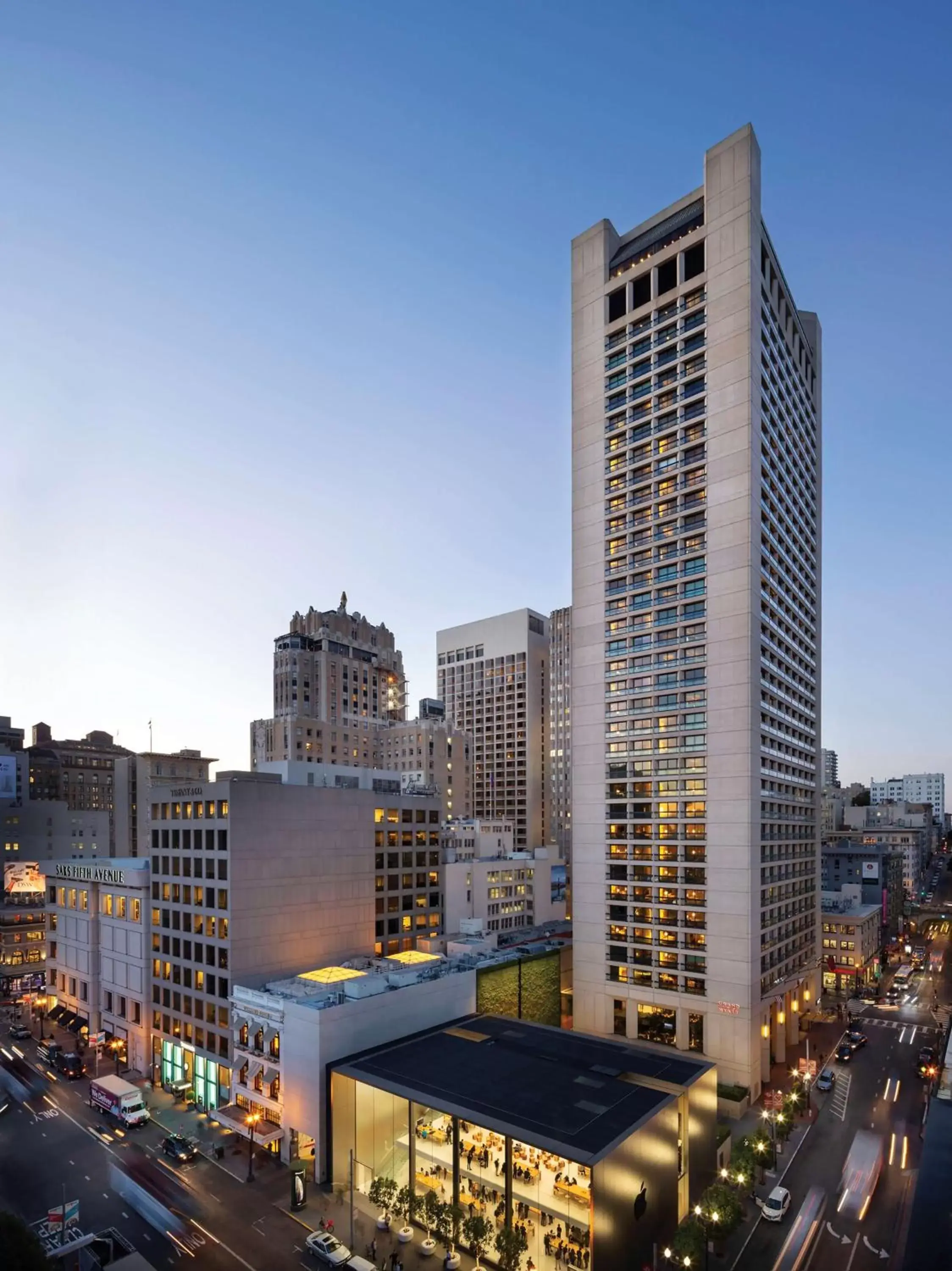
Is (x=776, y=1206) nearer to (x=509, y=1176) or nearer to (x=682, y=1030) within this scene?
(x=509, y=1176)

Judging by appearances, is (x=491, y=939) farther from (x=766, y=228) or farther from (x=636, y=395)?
(x=766, y=228)

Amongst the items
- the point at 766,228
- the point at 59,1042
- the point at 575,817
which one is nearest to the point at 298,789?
the point at 575,817

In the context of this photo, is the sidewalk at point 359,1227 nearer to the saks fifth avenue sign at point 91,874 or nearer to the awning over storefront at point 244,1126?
the awning over storefront at point 244,1126

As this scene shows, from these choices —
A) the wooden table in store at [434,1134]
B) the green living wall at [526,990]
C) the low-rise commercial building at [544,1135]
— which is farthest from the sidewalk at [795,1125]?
the green living wall at [526,990]

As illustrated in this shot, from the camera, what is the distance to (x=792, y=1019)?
294ft

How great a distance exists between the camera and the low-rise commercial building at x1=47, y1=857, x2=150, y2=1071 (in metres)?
81.9

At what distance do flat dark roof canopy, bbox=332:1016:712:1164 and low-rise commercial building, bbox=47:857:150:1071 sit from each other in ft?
114

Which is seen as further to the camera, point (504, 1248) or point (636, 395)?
point (636, 395)

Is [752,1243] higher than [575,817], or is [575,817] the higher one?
[575,817]

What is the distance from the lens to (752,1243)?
48.6 meters

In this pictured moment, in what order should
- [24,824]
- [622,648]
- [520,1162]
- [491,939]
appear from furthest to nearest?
[24,824] → [491,939] → [622,648] → [520,1162]

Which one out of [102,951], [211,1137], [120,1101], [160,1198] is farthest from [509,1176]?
[102,951]

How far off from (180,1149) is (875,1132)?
57.3 metres

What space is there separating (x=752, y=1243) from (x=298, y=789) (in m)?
51.2
